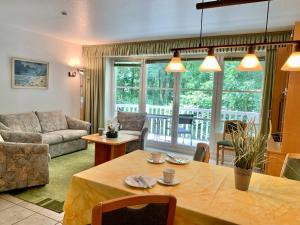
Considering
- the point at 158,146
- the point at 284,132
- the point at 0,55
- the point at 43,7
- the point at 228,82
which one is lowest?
the point at 158,146

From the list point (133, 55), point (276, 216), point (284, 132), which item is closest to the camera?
point (276, 216)

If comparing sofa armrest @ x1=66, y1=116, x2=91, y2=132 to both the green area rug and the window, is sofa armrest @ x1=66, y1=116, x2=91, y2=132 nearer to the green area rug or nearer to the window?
the green area rug

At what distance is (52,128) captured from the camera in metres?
4.96

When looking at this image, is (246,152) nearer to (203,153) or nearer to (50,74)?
(203,153)

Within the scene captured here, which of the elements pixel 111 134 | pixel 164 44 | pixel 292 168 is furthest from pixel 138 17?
pixel 292 168

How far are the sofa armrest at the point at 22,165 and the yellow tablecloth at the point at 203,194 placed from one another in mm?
1597

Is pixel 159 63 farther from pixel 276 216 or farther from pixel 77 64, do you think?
pixel 276 216

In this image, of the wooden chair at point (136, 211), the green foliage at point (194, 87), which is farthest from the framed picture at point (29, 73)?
the wooden chair at point (136, 211)

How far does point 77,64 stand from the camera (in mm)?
5887

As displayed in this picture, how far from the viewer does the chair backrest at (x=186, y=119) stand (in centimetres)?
528

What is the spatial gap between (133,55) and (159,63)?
63 cm

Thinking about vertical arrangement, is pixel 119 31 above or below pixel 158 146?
above

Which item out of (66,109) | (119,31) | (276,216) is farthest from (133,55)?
(276,216)

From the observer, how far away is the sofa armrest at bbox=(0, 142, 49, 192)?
2.89 meters
